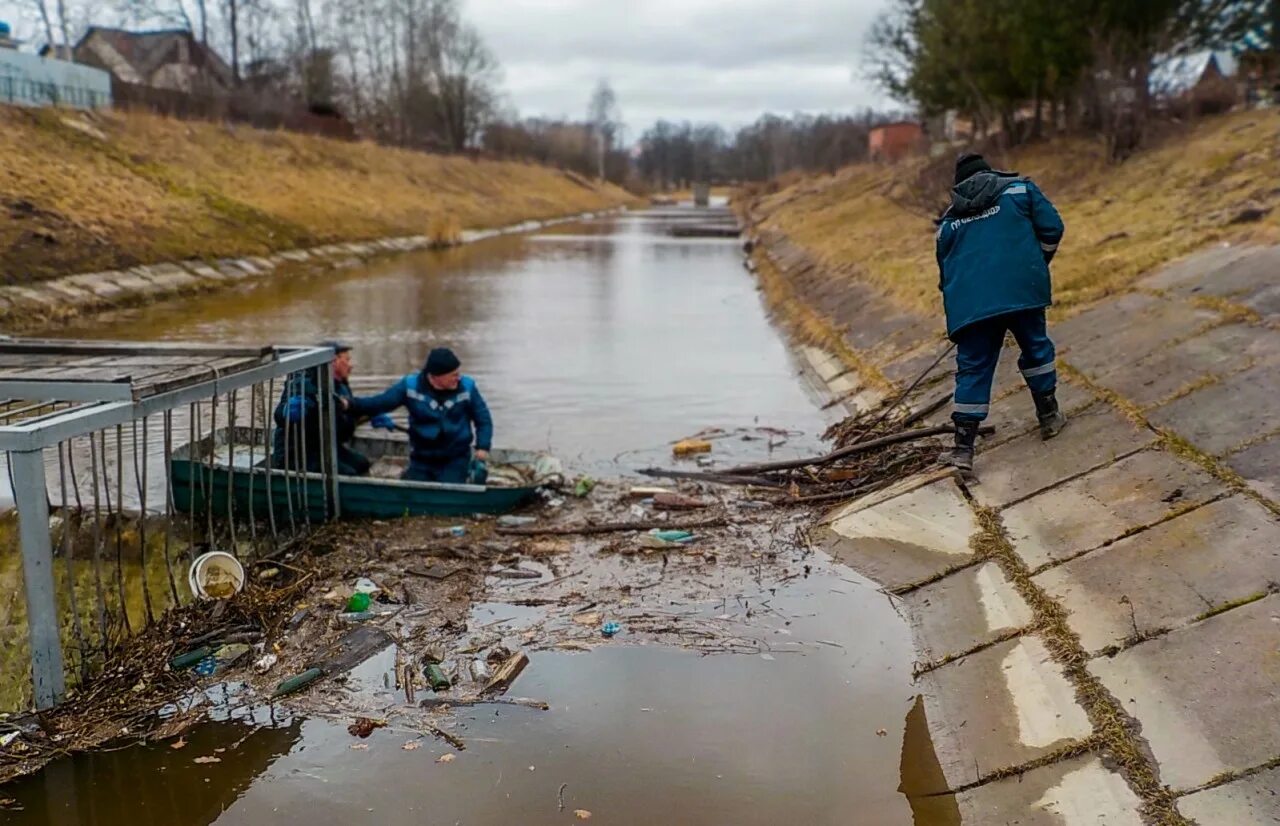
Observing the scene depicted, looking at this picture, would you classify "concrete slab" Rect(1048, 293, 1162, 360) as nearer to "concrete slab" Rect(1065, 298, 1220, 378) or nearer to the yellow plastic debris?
"concrete slab" Rect(1065, 298, 1220, 378)

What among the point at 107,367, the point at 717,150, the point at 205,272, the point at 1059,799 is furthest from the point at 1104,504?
the point at 717,150

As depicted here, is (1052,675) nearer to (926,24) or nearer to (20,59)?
(926,24)

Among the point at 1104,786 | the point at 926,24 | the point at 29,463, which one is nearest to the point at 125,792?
the point at 29,463

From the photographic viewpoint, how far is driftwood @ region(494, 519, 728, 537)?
789cm

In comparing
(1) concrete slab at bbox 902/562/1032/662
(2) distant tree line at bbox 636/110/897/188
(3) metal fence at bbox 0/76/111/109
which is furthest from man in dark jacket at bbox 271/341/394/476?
(2) distant tree line at bbox 636/110/897/188

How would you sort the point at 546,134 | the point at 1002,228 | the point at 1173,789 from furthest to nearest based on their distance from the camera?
1. the point at 546,134
2. the point at 1002,228
3. the point at 1173,789

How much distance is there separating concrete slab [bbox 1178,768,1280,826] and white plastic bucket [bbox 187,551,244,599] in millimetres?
5242

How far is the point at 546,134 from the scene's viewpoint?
120 meters

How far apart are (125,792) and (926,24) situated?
27402mm

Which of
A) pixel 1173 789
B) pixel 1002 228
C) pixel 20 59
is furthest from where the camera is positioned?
pixel 20 59

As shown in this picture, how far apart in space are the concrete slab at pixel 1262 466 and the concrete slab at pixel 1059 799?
2403 millimetres

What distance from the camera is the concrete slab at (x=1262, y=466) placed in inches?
228

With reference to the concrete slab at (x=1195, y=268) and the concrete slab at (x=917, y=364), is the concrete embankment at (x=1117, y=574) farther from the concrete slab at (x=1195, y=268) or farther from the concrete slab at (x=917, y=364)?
the concrete slab at (x=917, y=364)

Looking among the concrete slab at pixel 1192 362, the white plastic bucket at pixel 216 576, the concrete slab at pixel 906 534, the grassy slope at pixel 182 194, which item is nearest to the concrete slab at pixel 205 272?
the grassy slope at pixel 182 194
